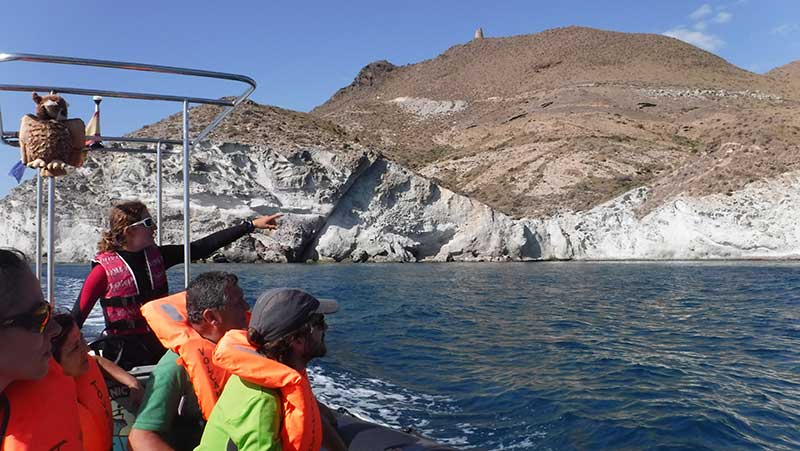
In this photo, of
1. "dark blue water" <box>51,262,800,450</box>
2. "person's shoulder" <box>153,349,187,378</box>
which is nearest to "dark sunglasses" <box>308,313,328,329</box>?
"person's shoulder" <box>153,349,187,378</box>

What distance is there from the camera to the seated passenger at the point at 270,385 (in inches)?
80.5

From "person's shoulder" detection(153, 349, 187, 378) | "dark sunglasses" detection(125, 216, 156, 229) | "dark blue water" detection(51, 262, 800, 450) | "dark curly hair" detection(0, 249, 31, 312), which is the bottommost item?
"dark blue water" detection(51, 262, 800, 450)

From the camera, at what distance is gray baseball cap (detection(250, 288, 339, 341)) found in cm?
222

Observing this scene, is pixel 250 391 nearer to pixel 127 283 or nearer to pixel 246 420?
pixel 246 420

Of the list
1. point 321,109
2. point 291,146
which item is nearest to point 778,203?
point 291,146

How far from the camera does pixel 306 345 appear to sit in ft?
7.55

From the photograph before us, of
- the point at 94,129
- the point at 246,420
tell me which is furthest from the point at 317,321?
the point at 94,129

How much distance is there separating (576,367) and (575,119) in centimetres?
6525

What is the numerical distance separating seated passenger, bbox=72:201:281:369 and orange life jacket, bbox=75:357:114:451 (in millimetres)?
1231

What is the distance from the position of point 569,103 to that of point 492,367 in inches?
2886

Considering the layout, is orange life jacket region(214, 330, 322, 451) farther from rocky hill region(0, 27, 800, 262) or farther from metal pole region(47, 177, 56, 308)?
rocky hill region(0, 27, 800, 262)

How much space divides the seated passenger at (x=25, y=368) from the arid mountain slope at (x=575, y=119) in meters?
36.4

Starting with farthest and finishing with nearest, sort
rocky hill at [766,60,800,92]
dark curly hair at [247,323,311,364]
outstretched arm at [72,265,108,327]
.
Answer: rocky hill at [766,60,800,92] → outstretched arm at [72,265,108,327] → dark curly hair at [247,323,311,364]

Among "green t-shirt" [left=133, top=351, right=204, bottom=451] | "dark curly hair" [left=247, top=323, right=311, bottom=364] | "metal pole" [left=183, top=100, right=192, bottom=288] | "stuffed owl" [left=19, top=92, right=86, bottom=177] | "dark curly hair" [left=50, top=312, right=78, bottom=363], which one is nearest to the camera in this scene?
"dark curly hair" [left=50, top=312, right=78, bottom=363]
